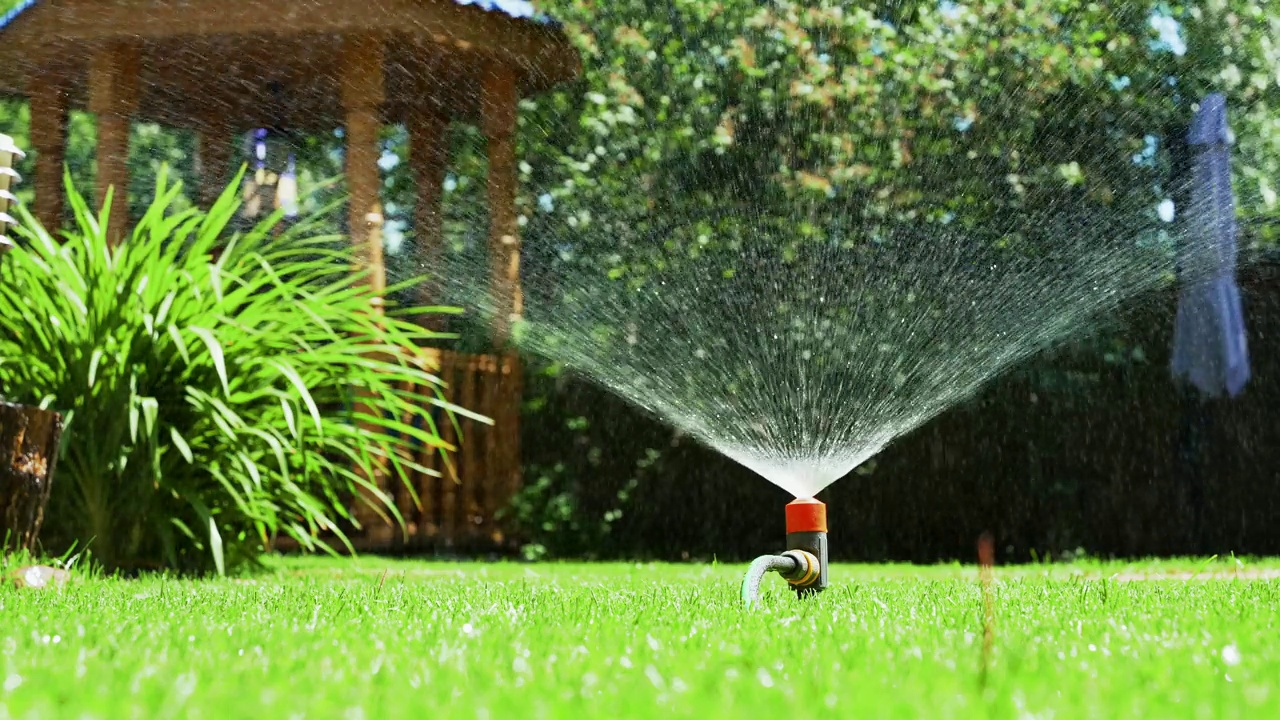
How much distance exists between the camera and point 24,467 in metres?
3.71

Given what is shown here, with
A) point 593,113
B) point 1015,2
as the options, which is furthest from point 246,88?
point 1015,2

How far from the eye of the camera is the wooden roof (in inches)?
285

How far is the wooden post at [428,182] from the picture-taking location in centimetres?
887

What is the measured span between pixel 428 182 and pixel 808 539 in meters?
6.51

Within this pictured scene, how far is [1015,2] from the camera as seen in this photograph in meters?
7.07

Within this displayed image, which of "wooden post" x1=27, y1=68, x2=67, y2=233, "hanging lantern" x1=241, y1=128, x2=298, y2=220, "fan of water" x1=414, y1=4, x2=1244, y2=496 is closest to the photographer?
"fan of water" x1=414, y1=4, x2=1244, y2=496

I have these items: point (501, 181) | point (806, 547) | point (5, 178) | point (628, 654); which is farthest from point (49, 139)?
point (628, 654)

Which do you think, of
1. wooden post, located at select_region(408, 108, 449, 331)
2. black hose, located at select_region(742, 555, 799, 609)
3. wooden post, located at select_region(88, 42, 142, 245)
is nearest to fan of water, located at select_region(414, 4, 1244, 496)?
wooden post, located at select_region(408, 108, 449, 331)

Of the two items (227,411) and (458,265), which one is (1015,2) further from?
(227,411)

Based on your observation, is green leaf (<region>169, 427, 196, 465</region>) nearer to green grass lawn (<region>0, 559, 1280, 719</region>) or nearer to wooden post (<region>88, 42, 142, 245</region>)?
green grass lawn (<region>0, 559, 1280, 719</region>)

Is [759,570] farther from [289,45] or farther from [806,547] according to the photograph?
[289,45]

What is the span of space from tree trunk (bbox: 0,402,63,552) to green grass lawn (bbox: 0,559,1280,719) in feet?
2.07

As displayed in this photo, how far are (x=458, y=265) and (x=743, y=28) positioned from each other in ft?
9.58

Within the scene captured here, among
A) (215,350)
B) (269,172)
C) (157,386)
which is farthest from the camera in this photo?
(269,172)
